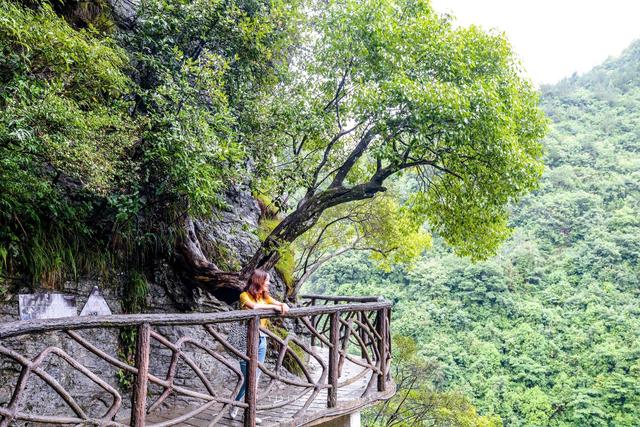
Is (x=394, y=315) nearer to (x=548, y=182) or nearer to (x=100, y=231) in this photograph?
(x=548, y=182)

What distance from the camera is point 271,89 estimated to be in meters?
6.92

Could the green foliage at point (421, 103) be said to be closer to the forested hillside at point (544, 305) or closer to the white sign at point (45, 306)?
the white sign at point (45, 306)

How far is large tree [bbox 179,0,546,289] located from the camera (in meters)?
5.33

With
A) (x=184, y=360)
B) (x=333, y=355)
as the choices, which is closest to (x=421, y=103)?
(x=333, y=355)

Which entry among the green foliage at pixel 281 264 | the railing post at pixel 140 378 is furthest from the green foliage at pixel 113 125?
the green foliage at pixel 281 264

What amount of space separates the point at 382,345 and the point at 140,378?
256 cm

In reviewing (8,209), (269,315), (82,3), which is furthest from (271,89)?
(269,315)

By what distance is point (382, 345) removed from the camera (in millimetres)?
4477

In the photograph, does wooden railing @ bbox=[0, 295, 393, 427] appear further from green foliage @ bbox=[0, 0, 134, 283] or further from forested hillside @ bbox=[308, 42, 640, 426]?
forested hillside @ bbox=[308, 42, 640, 426]

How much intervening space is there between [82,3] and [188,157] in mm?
3105

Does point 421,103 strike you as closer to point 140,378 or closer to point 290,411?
point 290,411

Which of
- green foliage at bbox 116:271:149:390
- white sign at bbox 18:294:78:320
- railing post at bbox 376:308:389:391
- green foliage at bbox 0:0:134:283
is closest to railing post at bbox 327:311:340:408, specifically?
railing post at bbox 376:308:389:391

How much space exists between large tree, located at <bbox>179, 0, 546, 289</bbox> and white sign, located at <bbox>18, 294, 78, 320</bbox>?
4.35 feet

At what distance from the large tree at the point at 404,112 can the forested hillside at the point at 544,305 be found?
7.50m
